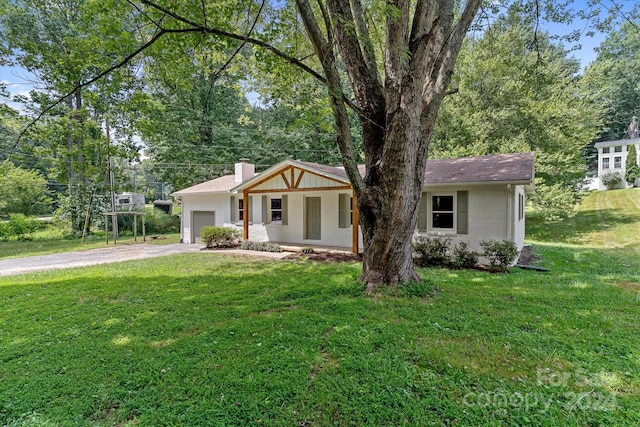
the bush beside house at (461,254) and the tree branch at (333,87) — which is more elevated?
the tree branch at (333,87)

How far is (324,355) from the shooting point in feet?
11.9

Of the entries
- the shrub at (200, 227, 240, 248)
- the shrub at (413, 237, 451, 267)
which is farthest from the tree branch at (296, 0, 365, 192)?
the shrub at (200, 227, 240, 248)

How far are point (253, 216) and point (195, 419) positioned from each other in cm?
1281

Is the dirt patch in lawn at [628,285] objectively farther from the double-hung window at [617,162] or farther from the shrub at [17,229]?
the double-hung window at [617,162]

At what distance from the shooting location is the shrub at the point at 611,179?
90.1ft

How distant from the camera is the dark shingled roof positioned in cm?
912

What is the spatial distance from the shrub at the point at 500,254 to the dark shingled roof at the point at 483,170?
6.17 feet

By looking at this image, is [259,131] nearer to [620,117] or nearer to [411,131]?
[411,131]

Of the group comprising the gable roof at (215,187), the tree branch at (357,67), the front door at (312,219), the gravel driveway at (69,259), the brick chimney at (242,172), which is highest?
the tree branch at (357,67)

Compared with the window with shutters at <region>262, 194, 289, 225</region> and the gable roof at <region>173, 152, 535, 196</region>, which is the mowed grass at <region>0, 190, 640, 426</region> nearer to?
the gable roof at <region>173, 152, 535, 196</region>

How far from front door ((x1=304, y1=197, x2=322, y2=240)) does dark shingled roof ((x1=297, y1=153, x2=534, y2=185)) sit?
2157mm

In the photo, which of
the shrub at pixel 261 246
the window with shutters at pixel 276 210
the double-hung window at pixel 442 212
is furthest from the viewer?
the window with shutters at pixel 276 210

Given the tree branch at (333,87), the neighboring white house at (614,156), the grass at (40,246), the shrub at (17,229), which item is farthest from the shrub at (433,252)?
the neighboring white house at (614,156)

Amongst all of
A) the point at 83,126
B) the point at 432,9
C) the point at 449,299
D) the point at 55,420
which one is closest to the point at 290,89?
the point at 432,9
